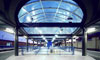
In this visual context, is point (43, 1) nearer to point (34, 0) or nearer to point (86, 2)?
point (34, 0)

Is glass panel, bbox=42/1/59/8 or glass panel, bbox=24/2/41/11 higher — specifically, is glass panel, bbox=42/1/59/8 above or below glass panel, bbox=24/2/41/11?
above

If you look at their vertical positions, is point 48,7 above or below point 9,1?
above

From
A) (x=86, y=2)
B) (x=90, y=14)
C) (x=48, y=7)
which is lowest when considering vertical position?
(x=90, y=14)

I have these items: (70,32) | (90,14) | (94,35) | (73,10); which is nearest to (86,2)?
(90,14)

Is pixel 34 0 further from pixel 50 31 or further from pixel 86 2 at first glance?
pixel 50 31

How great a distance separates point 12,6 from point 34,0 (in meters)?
4.30

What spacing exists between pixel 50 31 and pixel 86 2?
72.2 ft

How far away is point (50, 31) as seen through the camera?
1304 inches

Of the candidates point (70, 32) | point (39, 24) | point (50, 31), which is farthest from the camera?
point (50, 31)

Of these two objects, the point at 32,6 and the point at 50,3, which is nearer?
the point at 50,3

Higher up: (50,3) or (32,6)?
(50,3)

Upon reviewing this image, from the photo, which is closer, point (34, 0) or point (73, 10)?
point (34, 0)

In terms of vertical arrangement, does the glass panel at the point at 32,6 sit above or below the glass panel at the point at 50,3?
below

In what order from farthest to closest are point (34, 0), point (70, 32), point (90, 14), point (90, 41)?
point (90, 41) → point (70, 32) → point (34, 0) → point (90, 14)
